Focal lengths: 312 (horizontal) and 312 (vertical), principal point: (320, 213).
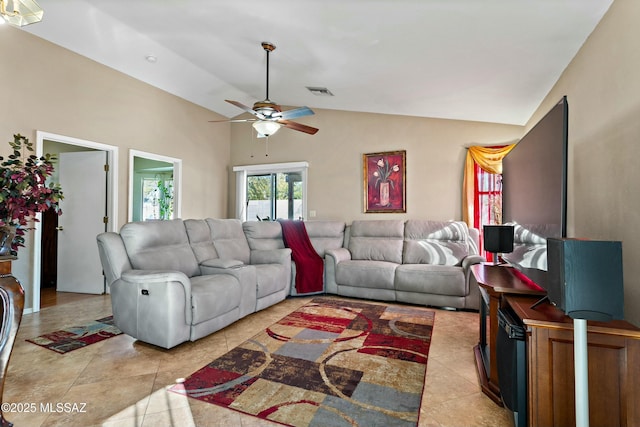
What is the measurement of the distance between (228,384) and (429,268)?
2.68m

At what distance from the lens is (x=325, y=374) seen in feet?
6.96

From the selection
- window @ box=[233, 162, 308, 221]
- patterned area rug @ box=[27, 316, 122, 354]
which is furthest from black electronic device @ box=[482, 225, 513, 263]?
window @ box=[233, 162, 308, 221]

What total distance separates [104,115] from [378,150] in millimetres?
4006

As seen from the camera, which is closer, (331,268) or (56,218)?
(331,268)

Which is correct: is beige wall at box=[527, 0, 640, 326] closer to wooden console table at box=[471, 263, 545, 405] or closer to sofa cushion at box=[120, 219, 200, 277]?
wooden console table at box=[471, 263, 545, 405]

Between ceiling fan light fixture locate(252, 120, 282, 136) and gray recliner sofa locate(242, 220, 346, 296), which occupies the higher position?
ceiling fan light fixture locate(252, 120, 282, 136)

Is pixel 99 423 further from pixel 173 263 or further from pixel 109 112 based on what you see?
pixel 109 112

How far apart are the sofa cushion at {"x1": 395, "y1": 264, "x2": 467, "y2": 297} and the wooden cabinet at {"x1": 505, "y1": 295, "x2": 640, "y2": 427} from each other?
2.20 metres

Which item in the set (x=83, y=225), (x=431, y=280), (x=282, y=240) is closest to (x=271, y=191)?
(x=282, y=240)

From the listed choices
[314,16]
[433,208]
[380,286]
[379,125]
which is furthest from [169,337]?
[379,125]

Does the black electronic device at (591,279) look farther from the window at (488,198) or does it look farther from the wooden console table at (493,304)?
the window at (488,198)

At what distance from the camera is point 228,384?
1.99m

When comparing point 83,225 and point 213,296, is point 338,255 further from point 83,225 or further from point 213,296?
point 83,225

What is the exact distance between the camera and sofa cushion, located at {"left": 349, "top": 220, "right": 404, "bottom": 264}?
450 cm
